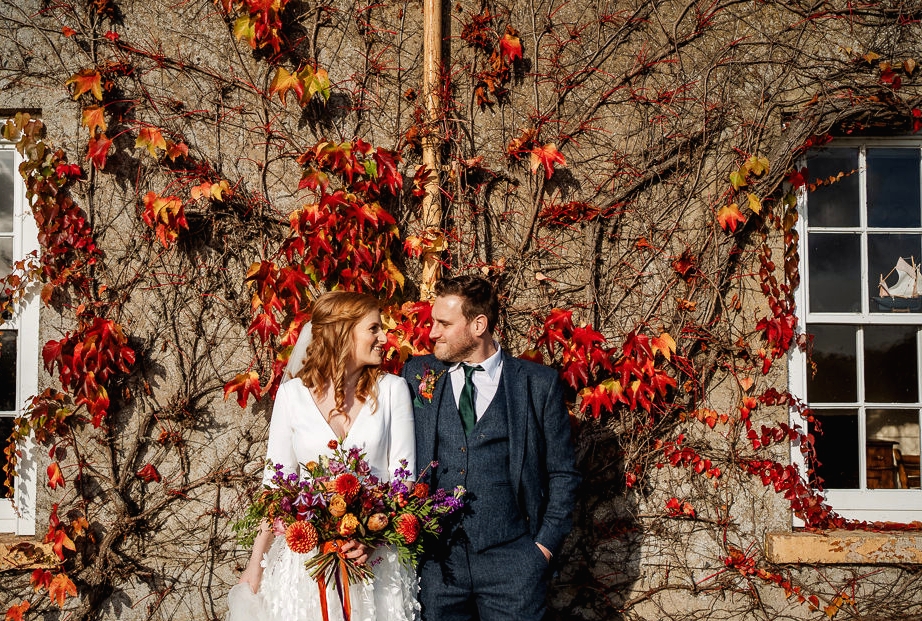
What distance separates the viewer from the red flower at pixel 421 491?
2.37m

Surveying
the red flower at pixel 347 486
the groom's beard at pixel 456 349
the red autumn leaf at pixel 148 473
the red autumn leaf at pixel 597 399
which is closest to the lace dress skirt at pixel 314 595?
the red flower at pixel 347 486

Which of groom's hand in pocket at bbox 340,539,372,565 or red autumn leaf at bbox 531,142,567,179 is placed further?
red autumn leaf at bbox 531,142,567,179

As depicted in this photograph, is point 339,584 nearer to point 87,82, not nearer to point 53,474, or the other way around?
point 53,474

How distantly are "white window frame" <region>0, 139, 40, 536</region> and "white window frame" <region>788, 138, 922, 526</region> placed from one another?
4.04m

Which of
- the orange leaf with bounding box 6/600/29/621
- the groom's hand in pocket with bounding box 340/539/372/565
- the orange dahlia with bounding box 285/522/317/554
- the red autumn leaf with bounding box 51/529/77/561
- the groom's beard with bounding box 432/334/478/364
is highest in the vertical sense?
the groom's beard with bounding box 432/334/478/364

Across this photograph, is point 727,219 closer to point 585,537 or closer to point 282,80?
point 585,537

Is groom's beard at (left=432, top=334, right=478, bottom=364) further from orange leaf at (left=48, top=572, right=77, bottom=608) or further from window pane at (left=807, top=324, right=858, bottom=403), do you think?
orange leaf at (left=48, top=572, right=77, bottom=608)

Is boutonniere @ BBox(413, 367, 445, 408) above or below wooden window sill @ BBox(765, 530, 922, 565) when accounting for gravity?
above

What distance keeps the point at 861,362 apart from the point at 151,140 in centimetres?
396

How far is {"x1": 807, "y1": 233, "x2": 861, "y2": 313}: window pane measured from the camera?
148 inches

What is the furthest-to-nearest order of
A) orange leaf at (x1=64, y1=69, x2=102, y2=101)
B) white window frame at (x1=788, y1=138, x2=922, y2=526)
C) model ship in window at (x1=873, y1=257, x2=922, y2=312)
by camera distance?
model ship in window at (x1=873, y1=257, x2=922, y2=312) → white window frame at (x1=788, y1=138, x2=922, y2=526) → orange leaf at (x1=64, y1=69, x2=102, y2=101)

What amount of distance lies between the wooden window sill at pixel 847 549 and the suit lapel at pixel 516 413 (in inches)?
66.7

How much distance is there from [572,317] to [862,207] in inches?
Result: 69.0

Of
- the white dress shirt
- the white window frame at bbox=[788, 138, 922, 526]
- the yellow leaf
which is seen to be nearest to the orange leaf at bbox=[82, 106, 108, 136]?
the white dress shirt
